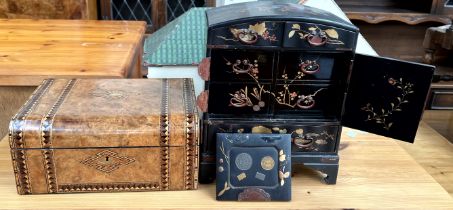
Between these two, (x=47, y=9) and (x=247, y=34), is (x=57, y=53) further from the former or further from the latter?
(x=47, y=9)

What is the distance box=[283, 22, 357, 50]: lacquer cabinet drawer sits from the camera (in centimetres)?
102

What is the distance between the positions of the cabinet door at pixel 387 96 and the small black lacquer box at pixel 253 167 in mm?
201

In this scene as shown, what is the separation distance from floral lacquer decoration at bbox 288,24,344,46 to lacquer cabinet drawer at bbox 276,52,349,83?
5 cm

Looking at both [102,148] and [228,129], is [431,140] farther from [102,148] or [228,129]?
[102,148]

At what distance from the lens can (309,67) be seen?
42.7 inches

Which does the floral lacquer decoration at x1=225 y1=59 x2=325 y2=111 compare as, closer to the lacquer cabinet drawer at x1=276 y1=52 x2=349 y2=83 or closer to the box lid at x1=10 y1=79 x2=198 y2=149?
the lacquer cabinet drawer at x1=276 y1=52 x2=349 y2=83

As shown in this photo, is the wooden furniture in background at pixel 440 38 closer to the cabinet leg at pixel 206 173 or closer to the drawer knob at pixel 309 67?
the drawer knob at pixel 309 67

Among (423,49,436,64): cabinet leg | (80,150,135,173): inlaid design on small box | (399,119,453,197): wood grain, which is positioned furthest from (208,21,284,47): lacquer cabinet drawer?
(423,49,436,64): cabinet leg

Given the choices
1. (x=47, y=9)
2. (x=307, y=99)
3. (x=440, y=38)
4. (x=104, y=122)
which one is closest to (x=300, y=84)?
(x=307, y=99)

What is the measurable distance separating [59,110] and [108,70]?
427 mm

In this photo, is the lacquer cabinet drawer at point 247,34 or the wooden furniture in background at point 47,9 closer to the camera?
the lacquer cabinet drawer at point 247,34

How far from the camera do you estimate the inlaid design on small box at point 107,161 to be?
1.02m

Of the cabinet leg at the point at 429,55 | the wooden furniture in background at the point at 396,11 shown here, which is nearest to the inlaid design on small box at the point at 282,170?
the wooden furniture in background at the point at 396,11

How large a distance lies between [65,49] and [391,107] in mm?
1187
